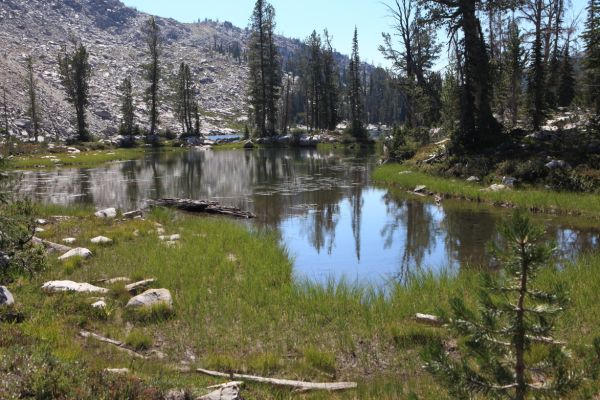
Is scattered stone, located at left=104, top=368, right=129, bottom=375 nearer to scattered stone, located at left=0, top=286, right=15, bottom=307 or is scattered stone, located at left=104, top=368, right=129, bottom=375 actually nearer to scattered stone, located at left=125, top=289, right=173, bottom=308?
scattered stone, located at left=125, top=289, right=173, bottom=308

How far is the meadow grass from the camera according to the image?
628 centimetres

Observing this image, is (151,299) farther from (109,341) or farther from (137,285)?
(109,341)

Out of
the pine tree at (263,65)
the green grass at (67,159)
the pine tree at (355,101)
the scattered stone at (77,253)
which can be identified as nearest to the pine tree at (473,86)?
the scattered stone at (77,253)

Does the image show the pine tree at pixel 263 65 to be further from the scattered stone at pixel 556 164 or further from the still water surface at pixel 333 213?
the scattered stone at pixel 556 164

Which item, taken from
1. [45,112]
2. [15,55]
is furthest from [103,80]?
[45,112]

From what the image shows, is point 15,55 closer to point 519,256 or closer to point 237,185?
point 237,185

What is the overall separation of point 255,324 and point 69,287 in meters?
3.89

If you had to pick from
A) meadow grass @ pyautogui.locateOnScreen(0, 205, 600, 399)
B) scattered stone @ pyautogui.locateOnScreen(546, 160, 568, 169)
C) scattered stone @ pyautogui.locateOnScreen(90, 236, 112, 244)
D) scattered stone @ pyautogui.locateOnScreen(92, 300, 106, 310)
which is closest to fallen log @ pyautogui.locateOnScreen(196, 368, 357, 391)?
meadow grass @ pyautogui.locateOnScreen(0, 205, 600, 399)

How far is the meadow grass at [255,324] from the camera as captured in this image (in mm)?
6281

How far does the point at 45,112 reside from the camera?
81.3m

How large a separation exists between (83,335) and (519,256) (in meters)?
6.76

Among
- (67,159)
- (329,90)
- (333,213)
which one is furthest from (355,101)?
(333,213)

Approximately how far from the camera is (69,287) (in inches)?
365

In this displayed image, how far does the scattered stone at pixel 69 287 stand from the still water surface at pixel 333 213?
15.9 ft
